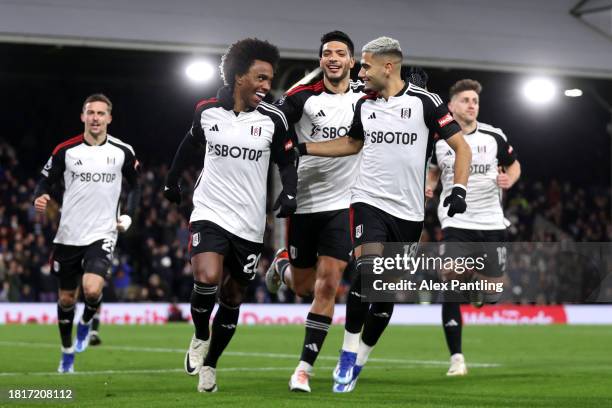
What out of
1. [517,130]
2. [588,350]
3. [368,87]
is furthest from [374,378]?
[517,130]

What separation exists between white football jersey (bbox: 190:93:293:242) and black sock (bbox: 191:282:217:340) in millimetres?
423

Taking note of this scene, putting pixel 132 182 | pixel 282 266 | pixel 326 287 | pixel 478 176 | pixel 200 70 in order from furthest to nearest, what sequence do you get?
pixel 200 70
pixel 132 182
pixel 478 176
pixel 282 266
pixel 326 287

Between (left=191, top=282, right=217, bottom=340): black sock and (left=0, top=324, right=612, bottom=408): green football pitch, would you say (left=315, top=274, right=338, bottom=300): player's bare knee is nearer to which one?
(left=0, top=324, right=612, bottom=408): green football pitch

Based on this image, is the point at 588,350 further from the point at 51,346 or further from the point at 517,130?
the point at 517,130

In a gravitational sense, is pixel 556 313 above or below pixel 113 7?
below

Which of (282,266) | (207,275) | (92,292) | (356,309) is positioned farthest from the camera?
(92,292)

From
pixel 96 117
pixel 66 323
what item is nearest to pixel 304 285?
pixel 66 323

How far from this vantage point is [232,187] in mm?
7773

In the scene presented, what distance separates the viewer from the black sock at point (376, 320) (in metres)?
8.58

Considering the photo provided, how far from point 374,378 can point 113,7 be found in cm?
1521

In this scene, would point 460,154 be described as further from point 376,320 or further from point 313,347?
point 313,347

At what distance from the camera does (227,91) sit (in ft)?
26.1

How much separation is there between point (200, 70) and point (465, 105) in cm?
1454

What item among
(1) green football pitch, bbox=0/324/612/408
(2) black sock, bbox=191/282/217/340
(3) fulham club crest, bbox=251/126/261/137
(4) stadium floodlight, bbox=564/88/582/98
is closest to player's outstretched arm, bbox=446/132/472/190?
(3) fulham club crest, bbox=251/126/261/137
